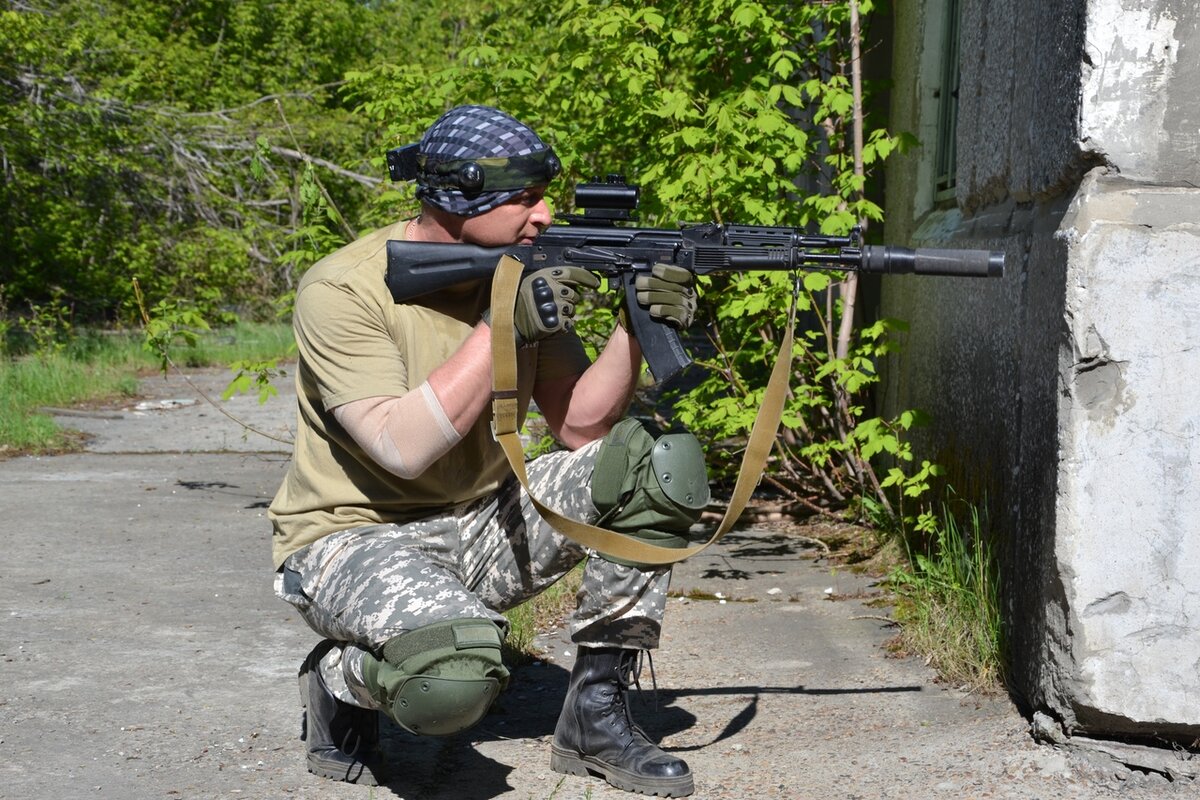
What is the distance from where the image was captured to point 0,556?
15.7ft

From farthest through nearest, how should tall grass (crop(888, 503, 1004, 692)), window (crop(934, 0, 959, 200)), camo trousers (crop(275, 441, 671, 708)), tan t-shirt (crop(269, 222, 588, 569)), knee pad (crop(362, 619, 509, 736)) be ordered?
window (crop(934, 0, 959, 200))
tall grass (crop(888, 503, 1004, 692))
tan t-shirt (crop(269, 222, 588, 569))
camo trousers (crop(275, 441, 671, 708))
knee pad (crop(362, 619, 509, 736))

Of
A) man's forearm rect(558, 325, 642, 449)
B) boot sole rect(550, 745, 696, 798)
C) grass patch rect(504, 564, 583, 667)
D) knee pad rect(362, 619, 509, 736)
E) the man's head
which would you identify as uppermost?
the man's head

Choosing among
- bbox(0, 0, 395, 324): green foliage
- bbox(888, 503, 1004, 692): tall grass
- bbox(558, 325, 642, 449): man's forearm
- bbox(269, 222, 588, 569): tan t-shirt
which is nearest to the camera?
bbox(269, 222, 588, 569): tan t-shirt

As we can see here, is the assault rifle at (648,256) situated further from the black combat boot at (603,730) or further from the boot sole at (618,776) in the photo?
the boot sole at (618,776)

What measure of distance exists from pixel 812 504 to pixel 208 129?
786 cm

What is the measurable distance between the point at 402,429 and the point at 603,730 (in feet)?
2.72

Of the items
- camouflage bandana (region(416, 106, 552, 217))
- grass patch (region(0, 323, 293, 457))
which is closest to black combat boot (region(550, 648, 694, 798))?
camouflage bandana (region(416, 106, 552, 217))

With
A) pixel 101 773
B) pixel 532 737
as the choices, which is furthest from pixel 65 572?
pixel 532 737

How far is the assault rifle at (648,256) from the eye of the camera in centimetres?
274

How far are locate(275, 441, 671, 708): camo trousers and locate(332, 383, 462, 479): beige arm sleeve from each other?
Answer: 21cm

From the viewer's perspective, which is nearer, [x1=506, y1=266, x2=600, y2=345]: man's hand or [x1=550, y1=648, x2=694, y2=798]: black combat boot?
[x1=506, y1=266, x2=600, y2=345]: man's hand

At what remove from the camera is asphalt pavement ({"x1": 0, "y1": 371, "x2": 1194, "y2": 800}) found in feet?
9.23

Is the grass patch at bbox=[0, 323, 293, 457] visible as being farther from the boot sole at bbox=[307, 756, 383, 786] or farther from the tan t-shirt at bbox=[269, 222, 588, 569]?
the boot sole at bbox=[307, 756, 383, 786]

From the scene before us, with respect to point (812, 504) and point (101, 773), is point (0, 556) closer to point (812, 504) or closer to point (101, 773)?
point (101, 773)
